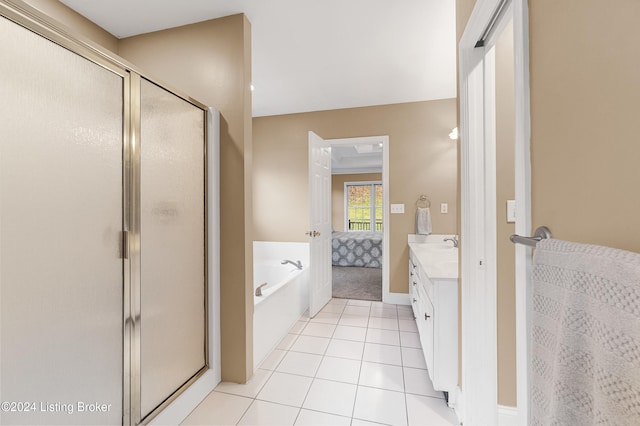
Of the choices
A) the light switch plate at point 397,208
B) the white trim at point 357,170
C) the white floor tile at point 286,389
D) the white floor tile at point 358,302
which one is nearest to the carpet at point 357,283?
the white floor tile at point 358,302

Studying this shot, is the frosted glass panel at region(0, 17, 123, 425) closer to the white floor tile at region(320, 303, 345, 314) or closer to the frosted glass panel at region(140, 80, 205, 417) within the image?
the frosted glass panel at region(140, 80, 205, 417)

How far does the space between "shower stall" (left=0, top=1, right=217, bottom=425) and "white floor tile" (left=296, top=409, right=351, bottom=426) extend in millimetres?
718

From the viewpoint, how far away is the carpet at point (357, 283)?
3.71m

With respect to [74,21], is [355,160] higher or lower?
higher

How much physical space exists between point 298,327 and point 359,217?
5892mm

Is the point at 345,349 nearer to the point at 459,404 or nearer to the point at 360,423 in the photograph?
the point at 360,423

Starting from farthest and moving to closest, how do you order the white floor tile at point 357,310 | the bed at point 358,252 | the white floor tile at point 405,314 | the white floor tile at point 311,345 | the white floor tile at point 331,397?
1. the bed at point 358,252
2. the white floor tile at point 357,310
3. the white floor tile at point 405,314
4. the white floor tile at point 311,345
5. the white floor tile at point 331,397

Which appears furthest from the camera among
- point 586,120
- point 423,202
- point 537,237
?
point 423,202

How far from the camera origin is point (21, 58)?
0.86 metres

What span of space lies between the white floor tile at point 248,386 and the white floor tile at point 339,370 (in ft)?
1.31

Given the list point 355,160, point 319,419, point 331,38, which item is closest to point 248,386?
point 319,419

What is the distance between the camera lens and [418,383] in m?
1.81

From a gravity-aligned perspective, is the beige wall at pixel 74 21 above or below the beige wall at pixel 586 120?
above

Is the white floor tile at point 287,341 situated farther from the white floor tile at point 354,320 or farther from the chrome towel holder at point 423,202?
the chrome towel holder at point 423,202
